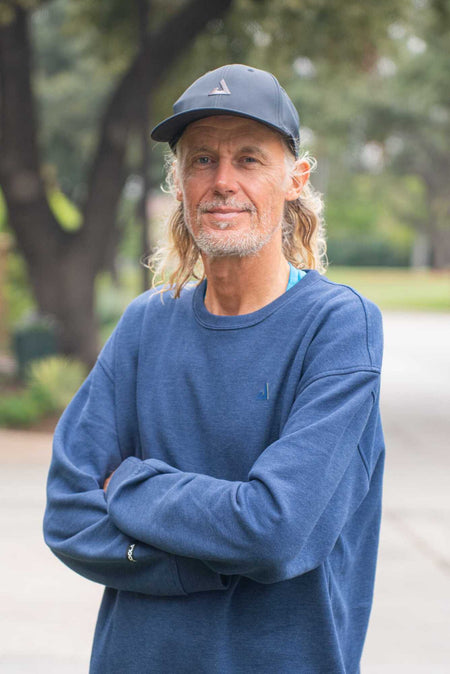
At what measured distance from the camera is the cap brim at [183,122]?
1811 millimetres

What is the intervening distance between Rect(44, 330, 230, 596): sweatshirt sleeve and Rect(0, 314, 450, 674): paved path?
2.21 m

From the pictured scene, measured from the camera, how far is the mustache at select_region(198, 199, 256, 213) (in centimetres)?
189

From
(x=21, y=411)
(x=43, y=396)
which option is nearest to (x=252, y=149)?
(x=21, y=411)

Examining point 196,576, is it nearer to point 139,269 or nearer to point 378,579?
point 378,579

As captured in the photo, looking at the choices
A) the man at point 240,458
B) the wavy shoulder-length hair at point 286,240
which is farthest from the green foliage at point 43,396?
the man at point 240,458

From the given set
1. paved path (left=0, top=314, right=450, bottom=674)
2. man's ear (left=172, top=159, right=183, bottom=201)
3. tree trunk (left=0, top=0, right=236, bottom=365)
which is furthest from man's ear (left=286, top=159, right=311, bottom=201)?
tree trunk (left=0, top=0, right=236, bottom=365)

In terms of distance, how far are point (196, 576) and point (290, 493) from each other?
26 cm

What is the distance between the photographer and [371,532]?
2.01m

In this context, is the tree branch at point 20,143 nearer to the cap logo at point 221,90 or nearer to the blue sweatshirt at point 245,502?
the blue sweatshirt at point 245,502

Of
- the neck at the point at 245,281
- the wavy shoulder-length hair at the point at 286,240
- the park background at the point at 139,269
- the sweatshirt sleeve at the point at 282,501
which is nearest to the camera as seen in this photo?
the sweatshirt sleeve at the point at 282,501

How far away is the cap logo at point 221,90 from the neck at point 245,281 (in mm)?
343

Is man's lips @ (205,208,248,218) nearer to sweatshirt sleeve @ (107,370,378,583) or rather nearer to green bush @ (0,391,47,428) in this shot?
sweatshirt sleeve @ (107,370,378,583)

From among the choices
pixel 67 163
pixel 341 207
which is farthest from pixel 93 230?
pixel 341 207

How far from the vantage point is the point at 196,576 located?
1804mm
